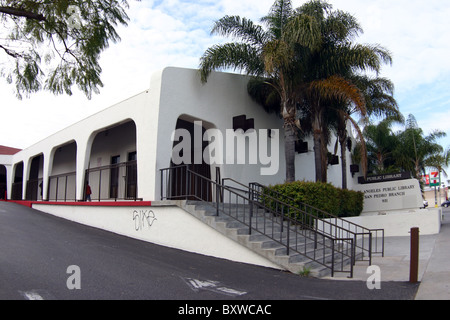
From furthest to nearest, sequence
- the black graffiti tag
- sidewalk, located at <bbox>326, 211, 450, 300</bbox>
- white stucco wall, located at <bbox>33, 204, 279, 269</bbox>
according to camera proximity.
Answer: the black graffiti tag → white stucco wall, located at <bbox>33, 204, 279, 269</bbox> → sidewalk, located at <bbox>326, 211, 450, 300</bbox>

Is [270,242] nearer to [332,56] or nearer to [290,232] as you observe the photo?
[290,232]

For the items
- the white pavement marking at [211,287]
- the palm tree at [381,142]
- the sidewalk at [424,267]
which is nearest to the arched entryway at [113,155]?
the white pavement marking at [211,287]

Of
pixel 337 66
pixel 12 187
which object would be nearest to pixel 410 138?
pixel 337 66

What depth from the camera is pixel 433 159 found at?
92.6 ft

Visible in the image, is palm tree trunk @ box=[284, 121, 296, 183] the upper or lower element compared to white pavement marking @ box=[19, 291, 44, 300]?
upper

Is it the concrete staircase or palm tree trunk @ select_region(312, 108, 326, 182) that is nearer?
the concrete staircase

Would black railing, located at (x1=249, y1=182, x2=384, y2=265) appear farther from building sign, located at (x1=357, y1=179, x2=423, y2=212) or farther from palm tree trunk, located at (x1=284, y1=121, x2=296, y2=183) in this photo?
building sign, located at (x1=357, y1=179, x2=423, y2=212)

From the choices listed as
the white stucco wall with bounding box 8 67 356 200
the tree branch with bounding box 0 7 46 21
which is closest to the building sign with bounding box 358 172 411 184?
the white stucco wall with bounding box 8 67 356 200

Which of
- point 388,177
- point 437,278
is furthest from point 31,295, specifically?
point 388,177

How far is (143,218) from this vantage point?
10438 millimetres

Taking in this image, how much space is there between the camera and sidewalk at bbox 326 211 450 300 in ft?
19.4

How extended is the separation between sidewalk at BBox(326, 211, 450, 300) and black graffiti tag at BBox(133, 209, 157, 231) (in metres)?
5.22

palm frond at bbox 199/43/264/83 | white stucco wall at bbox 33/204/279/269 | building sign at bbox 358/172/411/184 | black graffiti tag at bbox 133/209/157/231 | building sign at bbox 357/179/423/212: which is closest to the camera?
white stucco wall at bbox 33/204/279/269
